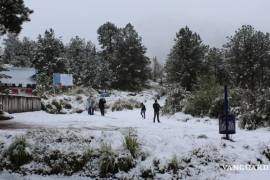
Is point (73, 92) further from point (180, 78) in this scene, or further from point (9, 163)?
point (9, 163)

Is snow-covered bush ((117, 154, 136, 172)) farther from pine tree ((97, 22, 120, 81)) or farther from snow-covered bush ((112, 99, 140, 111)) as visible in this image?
pine tree ((97, 22, 120, 81))

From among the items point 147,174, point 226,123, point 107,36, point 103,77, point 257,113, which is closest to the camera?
point 147,174

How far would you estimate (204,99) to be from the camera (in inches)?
1185

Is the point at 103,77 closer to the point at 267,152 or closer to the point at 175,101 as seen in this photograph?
the point at 175,101

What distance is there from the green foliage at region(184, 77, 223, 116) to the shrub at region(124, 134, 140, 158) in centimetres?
1718

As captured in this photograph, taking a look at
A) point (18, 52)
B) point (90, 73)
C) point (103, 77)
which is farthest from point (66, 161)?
point (18, 52)

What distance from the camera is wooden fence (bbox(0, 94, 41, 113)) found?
2592 centimetres

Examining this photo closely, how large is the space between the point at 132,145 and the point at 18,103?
1784 centimetres

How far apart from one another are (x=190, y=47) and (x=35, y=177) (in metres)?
52.3

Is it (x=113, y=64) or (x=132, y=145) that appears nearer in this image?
(x=132, y=145)

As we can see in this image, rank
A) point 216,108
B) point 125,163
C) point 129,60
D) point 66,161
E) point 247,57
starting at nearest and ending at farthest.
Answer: point 125,163
point 66,161
point 216,108
point 247,57
point 129,60

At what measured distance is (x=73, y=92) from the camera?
1975 inches

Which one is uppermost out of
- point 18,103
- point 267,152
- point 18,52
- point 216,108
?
point 18,52

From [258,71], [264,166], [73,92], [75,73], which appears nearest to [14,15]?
[264,166]
